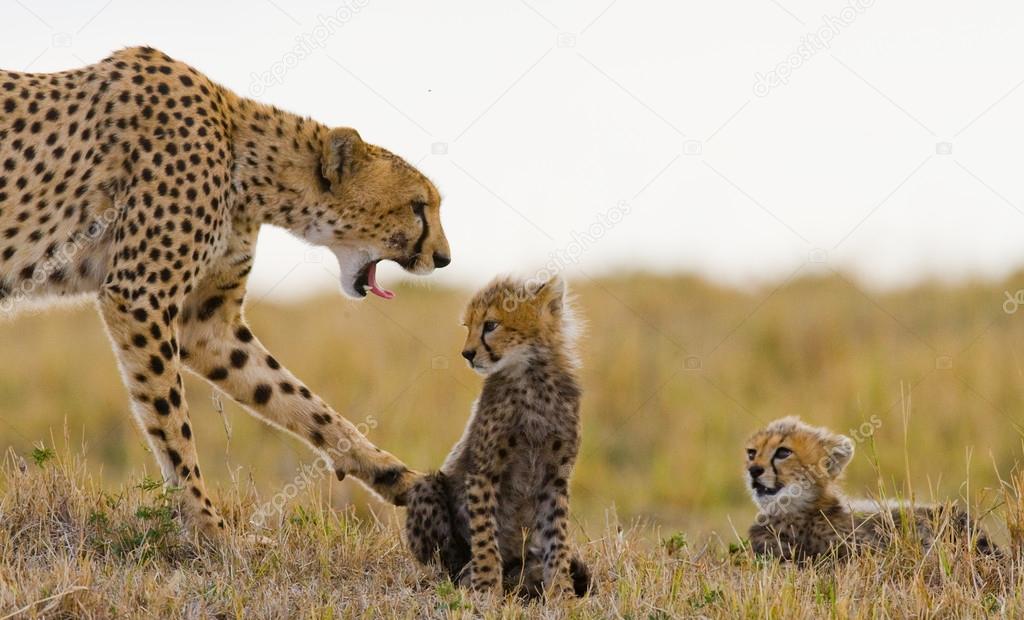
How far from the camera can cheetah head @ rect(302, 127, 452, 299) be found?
5012 mm

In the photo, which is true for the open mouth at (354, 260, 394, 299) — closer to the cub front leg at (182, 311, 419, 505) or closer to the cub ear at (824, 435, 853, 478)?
the cub front leg at (182, 311, 419, 505)

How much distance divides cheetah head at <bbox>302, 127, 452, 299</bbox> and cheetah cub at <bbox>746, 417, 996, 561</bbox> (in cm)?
138

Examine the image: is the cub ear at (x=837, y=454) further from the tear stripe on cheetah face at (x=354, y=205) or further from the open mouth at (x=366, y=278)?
the open mouth at (x=366, y=278)

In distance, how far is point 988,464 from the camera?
8250 mm

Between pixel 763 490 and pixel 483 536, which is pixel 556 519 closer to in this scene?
pixel 483 536

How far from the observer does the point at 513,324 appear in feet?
14.3

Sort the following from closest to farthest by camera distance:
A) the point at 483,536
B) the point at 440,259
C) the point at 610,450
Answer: the point at 483,536 → the point at 440,259 → the point at 610,450

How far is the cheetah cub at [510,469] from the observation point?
4137mm

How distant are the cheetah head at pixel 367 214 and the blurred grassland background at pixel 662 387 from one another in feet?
7.98

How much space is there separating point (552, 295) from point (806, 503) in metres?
1.20

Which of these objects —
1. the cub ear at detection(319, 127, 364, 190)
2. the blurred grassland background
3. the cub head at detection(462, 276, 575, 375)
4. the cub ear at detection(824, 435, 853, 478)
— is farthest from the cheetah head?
the blurred grassland background

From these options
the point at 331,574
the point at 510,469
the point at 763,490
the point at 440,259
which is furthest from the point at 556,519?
the point at 440,259

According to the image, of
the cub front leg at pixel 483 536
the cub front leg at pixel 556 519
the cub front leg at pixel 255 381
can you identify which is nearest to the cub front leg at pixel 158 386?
the cub front leg at pixel 255 381

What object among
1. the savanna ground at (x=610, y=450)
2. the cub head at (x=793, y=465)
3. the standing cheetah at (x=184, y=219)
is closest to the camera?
the savanna ground at (x=610, y=450)
